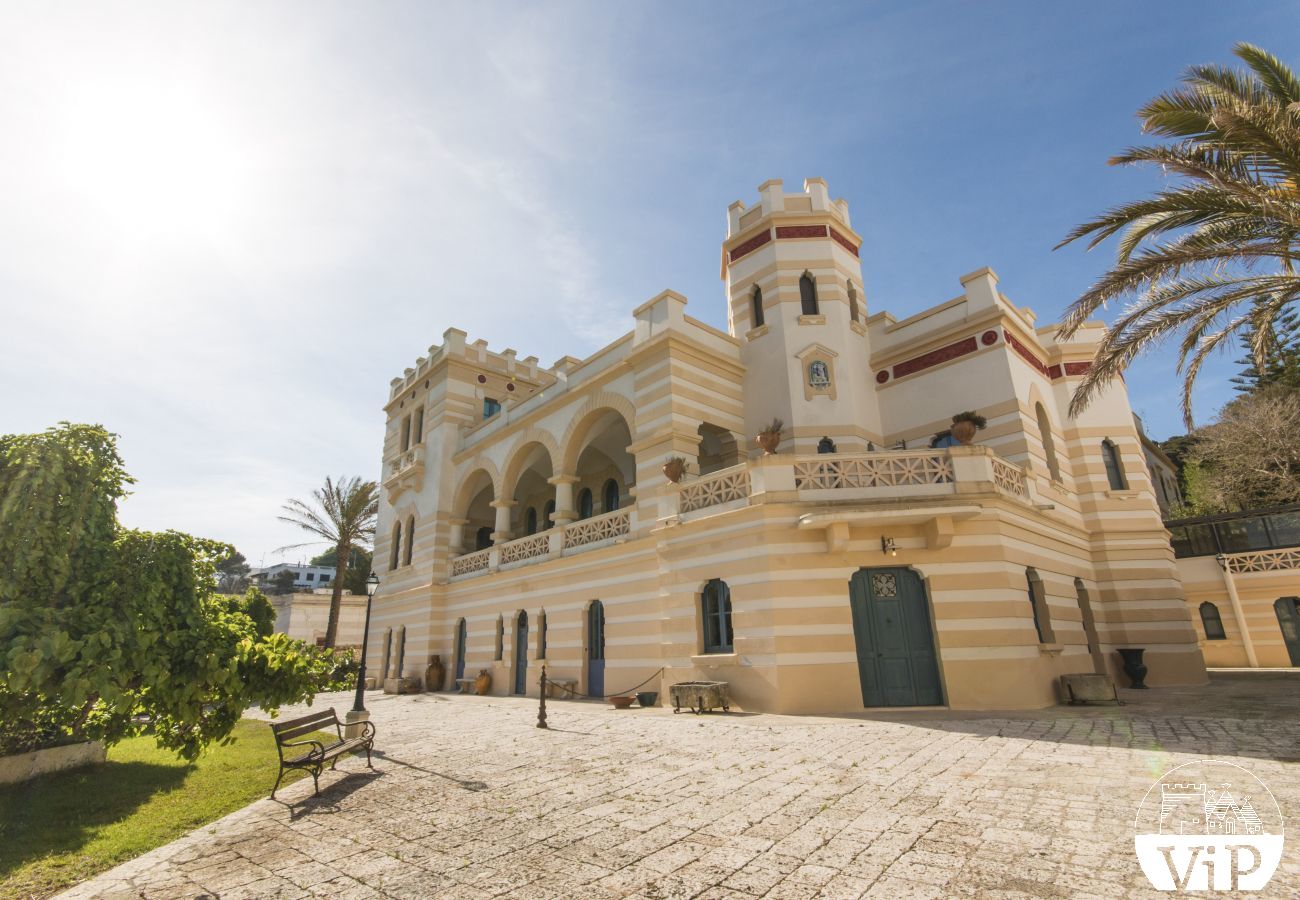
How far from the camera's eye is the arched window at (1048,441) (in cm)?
1706

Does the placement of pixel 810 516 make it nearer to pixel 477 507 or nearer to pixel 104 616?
pixel 104 616

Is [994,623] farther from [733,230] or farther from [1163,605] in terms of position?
[733,230]

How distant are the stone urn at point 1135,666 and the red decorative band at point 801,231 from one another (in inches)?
534

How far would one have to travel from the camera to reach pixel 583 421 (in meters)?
18.1

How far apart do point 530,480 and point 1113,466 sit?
19.1 m

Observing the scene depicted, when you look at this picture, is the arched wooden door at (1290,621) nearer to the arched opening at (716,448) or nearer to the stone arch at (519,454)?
the arched opening at (716,448)

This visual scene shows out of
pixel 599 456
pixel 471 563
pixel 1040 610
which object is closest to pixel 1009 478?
pixel 1040 610

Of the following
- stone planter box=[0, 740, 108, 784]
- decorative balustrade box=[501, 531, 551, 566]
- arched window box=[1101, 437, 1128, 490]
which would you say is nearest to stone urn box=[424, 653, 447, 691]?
decorative balustrade box=[501, 531, 551, 566]

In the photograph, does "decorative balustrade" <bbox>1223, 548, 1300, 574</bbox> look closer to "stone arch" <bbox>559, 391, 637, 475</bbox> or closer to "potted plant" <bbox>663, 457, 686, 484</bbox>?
"potted plant" <bbox>663, 457, 686, 484</bbox>

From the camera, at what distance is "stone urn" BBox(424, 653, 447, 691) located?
20969 millimetres

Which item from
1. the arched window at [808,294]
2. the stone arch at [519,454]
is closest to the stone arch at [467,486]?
the stone arch at [519,454]

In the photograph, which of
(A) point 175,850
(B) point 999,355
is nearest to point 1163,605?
(B) point 999,355

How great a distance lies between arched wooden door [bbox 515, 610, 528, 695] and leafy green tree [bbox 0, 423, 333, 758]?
39.7ft

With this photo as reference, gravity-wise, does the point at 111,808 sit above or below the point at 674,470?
below
